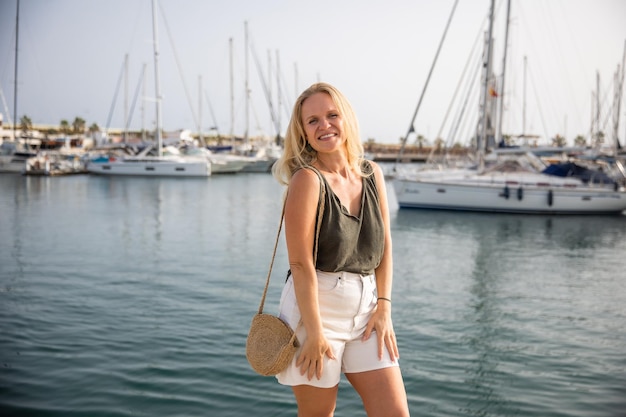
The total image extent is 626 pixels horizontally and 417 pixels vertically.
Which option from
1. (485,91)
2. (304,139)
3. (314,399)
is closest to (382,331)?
(314,399)

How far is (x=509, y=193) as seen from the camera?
86.4 ft

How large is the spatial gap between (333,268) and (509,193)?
1003 inches

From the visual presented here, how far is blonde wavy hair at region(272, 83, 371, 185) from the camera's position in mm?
2500

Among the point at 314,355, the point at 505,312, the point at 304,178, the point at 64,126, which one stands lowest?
the point at 505,312

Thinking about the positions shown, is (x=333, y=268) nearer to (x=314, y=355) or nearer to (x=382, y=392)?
(x=314, y=355)

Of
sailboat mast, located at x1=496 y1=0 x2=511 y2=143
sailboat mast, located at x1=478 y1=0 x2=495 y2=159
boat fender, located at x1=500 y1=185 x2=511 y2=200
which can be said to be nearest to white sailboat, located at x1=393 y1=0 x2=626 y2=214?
boat fender, located at x1=500 y1=185 x2=511 y2=200

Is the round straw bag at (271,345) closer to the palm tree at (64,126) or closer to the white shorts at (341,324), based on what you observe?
the white shorts at (341,324)

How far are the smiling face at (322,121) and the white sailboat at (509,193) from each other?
24.8m

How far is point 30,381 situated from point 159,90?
4623cm

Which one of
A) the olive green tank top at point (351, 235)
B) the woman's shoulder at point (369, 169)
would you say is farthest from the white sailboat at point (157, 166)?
the olive green tank top at point (351, 235)

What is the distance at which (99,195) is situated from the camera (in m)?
33.1

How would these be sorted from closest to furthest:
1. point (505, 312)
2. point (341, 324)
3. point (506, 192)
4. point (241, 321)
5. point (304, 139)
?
point (341, 324), point (304, 139), point (241, 321), point (505, 312), point (506, 192)

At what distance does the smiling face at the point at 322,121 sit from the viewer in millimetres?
2490

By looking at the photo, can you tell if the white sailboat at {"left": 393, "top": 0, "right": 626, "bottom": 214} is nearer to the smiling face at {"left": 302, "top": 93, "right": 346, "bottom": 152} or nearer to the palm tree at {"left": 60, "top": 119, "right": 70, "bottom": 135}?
the smiling face at {"left": 302, "top": 93, "right": 346, "bottom": 152}
